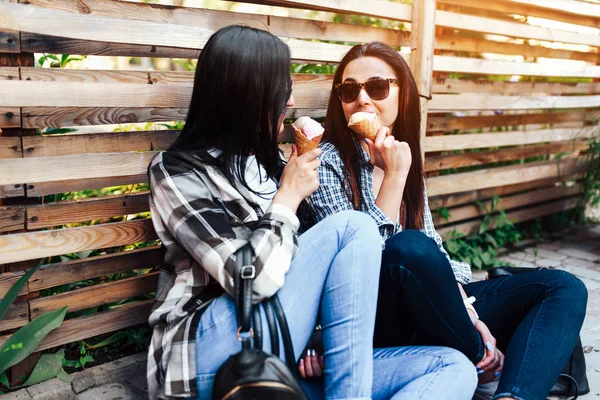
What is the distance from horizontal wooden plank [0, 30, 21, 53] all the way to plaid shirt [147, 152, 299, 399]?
0.73m

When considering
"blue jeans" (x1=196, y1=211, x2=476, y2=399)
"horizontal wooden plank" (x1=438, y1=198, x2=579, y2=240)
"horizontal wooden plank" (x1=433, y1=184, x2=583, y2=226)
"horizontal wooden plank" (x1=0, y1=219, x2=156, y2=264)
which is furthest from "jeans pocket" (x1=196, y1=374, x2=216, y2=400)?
"horizontal wooden plank" (x1=438, y1=198, x2=579, y2=240)

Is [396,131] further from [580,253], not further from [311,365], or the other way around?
[580,253]

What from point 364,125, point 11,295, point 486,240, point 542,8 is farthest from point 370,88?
point 542,8

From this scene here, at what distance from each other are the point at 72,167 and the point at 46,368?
883mm

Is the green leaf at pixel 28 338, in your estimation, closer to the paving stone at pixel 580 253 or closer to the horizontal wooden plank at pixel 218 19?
the horizontal wooden plank at pixel 218 19

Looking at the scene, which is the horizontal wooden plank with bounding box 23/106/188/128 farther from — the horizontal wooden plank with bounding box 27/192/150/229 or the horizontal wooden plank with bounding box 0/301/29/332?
the horizontal wooden plank with bounding box 0/301/29/332

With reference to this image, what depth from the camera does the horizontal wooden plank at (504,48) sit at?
3.86 metres

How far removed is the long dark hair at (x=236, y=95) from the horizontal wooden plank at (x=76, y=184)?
0.58 meters

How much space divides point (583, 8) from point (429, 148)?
2.16 metres

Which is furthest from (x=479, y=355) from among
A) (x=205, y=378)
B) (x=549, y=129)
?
(x=549, y=129)

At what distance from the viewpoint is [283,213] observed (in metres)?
1.91

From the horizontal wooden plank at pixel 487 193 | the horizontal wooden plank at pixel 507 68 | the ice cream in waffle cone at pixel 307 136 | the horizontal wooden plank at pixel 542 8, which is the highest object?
the horizontal wooden plank at pixel 542 8

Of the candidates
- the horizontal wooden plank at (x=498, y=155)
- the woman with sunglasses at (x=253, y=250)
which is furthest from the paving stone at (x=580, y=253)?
the woman with sunglasses at (x=253, y=250)

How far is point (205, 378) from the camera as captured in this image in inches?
69.3
